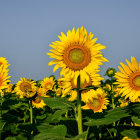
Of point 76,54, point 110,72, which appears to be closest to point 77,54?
point 76,54

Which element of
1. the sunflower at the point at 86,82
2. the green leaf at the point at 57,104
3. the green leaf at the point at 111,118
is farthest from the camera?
the sunflower at the point at 86,82

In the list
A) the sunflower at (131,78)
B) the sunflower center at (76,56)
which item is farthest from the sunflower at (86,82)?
the sunflower center at (76,56)

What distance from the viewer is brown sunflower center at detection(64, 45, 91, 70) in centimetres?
347

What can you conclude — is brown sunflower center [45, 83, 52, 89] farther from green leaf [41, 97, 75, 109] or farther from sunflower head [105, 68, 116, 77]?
green leaf [41, 97, 75, 109]

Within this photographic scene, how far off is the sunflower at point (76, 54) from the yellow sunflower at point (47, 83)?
4848mm

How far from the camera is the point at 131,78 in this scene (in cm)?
443

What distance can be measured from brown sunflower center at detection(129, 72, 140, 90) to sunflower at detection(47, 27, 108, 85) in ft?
3.96

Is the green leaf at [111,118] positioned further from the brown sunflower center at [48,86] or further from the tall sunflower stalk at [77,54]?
the brown sunflower center at [48,86]

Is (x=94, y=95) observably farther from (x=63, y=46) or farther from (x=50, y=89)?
(x=50, y=89)

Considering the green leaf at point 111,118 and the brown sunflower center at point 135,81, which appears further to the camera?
the brown sunflower center at point 135,81

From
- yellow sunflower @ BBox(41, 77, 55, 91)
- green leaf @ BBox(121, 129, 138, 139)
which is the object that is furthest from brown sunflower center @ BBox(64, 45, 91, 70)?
yellow sunflower @ BBox(41, 77, 55, 91)

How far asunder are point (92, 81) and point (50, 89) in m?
4.21

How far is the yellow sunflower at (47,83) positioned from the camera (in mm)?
8312

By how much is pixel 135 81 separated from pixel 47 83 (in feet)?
14.9
